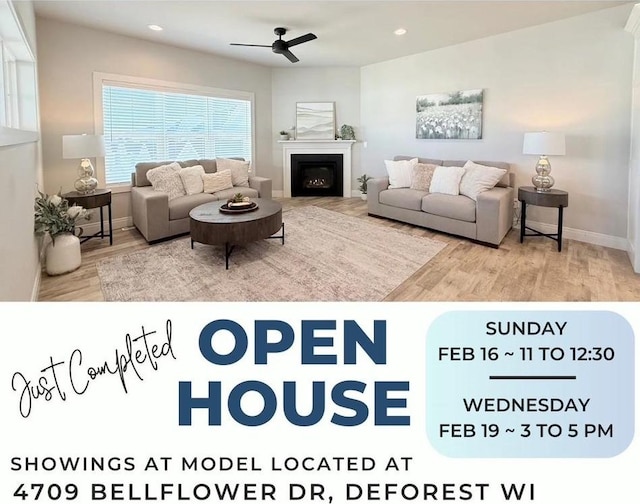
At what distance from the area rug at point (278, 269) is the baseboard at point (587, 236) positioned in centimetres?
146

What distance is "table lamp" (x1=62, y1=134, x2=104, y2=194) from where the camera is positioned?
3.89m

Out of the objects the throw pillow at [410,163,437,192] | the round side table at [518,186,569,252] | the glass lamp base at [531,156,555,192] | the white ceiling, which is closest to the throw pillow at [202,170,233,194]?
the white ceiling

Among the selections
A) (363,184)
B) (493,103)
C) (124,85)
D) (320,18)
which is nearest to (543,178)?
(493,103)

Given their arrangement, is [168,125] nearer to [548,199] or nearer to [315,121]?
[315,121]

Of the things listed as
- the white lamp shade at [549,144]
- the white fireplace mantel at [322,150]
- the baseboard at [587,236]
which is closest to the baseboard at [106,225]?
the white fireplace mantel at [322,150]

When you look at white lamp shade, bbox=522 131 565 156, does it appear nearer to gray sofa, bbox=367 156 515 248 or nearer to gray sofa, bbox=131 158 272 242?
gray sofa, bbox=367 156 515 248

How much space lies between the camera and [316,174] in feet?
24.4

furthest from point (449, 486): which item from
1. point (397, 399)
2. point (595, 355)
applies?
→ point (595, 355)

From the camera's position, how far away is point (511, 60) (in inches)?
186

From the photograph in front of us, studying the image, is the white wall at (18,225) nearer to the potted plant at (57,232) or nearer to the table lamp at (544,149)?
the potted plant at (57,232)

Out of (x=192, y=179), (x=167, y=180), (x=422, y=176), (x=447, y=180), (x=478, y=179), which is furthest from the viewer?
(x=422, y=176)

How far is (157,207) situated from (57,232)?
1026mm

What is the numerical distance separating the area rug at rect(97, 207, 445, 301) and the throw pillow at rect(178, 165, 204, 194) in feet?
2.72

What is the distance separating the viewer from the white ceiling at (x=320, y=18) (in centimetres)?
381
